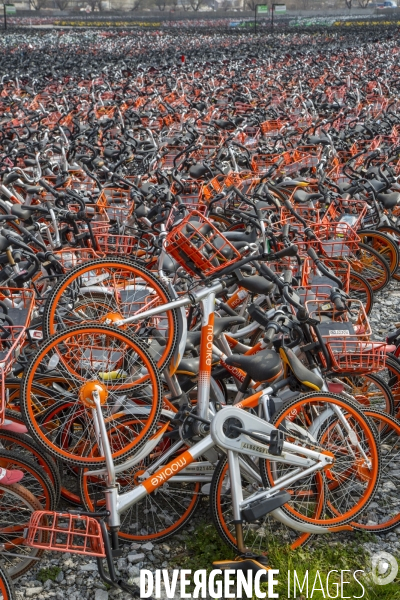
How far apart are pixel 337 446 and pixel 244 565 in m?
0.79

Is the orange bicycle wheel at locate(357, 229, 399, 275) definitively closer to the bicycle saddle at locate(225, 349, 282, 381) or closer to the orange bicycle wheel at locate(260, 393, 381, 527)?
the orange bicycle wheel at locate(260, 393, 381, 527)

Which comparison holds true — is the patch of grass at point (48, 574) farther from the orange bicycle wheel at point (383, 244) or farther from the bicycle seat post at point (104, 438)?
the orange bicycle wheel at point (383, 244)

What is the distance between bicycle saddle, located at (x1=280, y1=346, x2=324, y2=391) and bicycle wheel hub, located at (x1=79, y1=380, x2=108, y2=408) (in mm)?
970

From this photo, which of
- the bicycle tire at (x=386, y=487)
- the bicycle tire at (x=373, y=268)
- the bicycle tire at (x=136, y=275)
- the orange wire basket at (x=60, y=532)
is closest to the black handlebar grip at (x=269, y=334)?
the bicycle tire at (x=136, y=275)

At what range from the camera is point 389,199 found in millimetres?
7168

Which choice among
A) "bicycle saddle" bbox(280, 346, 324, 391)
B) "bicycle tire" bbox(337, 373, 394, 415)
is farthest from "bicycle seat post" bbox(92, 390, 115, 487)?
"bicycle tire" bbox(337, 373, 394, 415)

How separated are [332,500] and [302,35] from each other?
4367 cm

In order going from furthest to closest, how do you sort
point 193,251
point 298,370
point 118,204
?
1. point 118,204
2. point 193,251
3. point 298,370

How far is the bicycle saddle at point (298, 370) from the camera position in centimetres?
346

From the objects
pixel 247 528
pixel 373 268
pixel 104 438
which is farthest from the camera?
pixel 373 268

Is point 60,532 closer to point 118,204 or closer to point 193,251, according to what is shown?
point 193,251

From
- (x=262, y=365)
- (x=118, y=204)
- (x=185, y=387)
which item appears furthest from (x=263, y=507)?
(x=118, y=204)

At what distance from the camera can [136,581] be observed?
137 inches

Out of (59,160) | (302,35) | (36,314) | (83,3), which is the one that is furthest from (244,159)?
(83,3)
